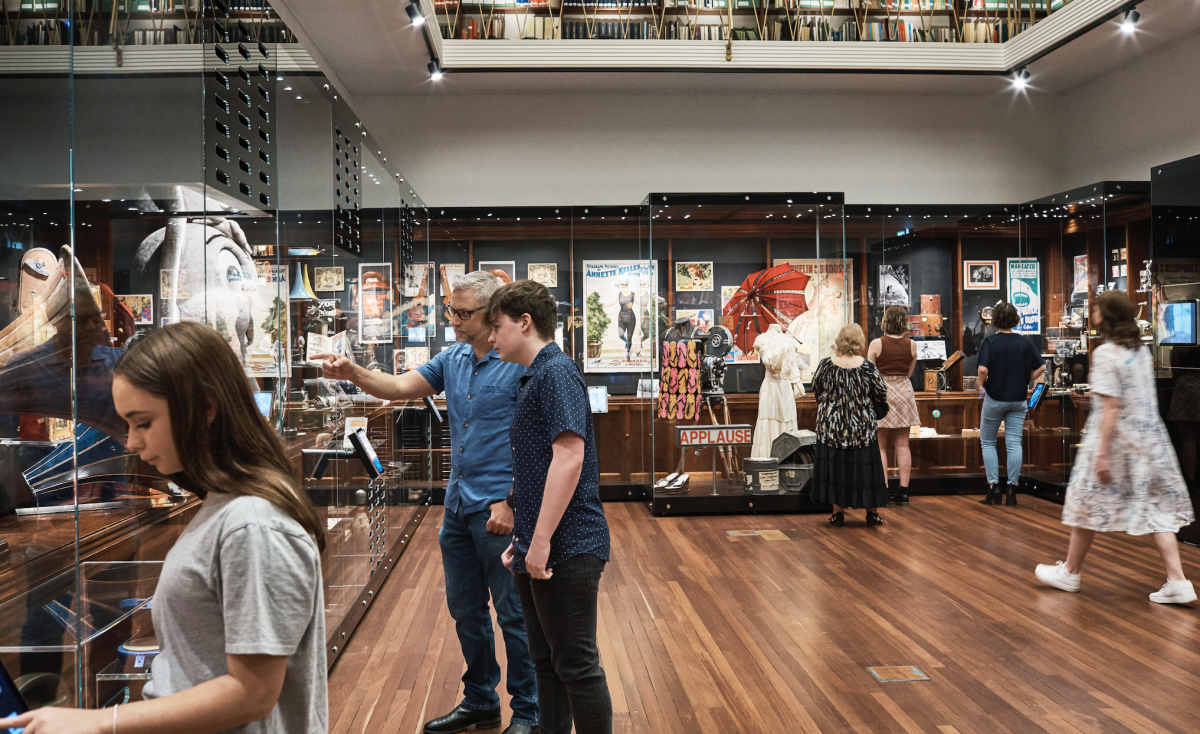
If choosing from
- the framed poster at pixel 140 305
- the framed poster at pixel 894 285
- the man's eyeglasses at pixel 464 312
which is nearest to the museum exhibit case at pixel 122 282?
the framed poster at pixel 140 305

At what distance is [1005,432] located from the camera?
760cm

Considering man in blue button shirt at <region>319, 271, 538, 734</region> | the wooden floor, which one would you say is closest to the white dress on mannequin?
the wooden floor

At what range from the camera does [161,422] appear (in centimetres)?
113

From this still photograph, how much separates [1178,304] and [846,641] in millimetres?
4200

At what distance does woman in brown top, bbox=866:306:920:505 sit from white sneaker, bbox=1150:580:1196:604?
3002mm

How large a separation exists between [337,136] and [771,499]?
16.1ft

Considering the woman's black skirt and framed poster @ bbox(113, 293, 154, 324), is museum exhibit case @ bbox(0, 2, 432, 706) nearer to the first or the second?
framed poster @ bbox(113, 293, 154, 324)

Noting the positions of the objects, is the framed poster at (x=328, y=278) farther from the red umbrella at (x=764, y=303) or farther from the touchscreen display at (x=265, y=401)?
the red umbrella at (x=764, y=303)

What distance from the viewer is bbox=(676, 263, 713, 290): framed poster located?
734 centimetres

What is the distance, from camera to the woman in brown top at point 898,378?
7402 millimetres

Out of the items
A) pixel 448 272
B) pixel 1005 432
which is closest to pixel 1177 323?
pixel 1005 432

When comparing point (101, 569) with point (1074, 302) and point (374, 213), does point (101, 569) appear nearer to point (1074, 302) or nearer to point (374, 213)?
point (374, 213)

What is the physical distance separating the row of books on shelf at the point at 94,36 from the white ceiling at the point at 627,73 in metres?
4.55

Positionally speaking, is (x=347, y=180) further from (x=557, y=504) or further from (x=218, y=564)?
(x=218, y=564)
